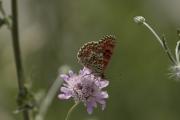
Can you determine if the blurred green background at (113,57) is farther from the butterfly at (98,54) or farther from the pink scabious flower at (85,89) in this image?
the butterfly at (98,54)

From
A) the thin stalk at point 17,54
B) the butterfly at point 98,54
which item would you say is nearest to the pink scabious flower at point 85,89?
the butterfly at point 98,54

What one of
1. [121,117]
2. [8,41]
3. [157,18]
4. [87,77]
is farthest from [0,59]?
[87,77]

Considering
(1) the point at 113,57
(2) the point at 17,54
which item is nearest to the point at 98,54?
(2) the point at 17,54

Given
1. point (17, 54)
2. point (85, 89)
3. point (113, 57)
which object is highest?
point (113, 57)

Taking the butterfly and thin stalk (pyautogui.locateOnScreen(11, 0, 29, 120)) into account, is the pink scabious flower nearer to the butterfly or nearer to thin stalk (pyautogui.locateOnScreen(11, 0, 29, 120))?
the butterfly

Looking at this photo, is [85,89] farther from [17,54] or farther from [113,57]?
[113,57]

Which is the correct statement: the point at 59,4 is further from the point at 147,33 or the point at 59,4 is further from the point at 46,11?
the point at 147,33

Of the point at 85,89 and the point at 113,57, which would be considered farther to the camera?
the point at 113,57
